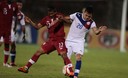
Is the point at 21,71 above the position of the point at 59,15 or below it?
below

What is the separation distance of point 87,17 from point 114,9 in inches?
1326

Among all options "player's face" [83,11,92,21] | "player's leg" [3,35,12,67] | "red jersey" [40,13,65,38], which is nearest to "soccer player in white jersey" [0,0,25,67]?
"player's leg" [3,35,12,67]

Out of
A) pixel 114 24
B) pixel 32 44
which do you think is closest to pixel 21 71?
pixel 32 44

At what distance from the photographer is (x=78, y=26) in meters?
16.4

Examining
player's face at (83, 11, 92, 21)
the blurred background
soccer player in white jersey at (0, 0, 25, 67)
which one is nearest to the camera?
player's face at (83, 11, 92, 21)

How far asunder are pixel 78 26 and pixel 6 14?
2.84 meters

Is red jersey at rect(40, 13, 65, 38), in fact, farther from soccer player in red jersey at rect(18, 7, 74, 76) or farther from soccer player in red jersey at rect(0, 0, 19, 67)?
soccer player in red jersey at rect(0, 0, 19, 67)

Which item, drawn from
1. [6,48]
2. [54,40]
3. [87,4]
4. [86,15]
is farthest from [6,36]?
[87,4]

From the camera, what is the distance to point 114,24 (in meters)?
47.9

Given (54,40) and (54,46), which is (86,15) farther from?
(54,46)

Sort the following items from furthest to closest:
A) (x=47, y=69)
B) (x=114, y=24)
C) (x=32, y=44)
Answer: (x=114, y=24), (x=32, y=44), (x=47, y=69)

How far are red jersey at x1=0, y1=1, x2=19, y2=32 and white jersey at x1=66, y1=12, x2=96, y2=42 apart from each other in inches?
101

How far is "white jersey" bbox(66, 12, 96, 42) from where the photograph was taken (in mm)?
16250

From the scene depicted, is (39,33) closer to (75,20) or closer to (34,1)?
(34,1)
